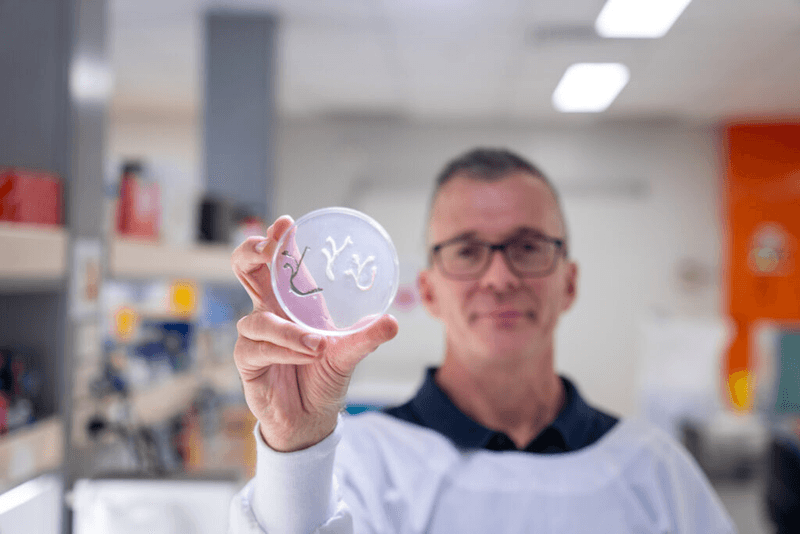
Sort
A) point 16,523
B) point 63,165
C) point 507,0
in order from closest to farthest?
point 16,523, point 63,165, point 507,0

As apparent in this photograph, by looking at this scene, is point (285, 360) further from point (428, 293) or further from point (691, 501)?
point (691, 501)

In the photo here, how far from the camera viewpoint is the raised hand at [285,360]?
0.70 meters

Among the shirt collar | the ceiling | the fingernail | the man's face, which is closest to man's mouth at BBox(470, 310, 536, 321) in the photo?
the man's face

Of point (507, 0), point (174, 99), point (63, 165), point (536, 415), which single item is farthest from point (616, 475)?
point (174, 99)

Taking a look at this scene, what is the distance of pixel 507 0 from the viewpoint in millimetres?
3354

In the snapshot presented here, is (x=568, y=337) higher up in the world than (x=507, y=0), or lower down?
lower down

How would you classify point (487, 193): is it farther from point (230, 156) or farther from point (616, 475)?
point (230, 156)

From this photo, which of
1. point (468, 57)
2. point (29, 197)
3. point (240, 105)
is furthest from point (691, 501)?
point (468, 57)

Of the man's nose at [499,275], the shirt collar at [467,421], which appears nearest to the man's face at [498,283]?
the man's nose at [499,275]

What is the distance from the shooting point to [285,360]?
0.72m

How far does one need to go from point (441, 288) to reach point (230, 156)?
2893 mm

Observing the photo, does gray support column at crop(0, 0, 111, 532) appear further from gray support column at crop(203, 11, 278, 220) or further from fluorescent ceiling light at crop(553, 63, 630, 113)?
fluorescent ceiling light at crop(553, 63, 630, 113)

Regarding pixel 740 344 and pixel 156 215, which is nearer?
pixel 156 215

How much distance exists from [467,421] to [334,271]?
673 millimetres
